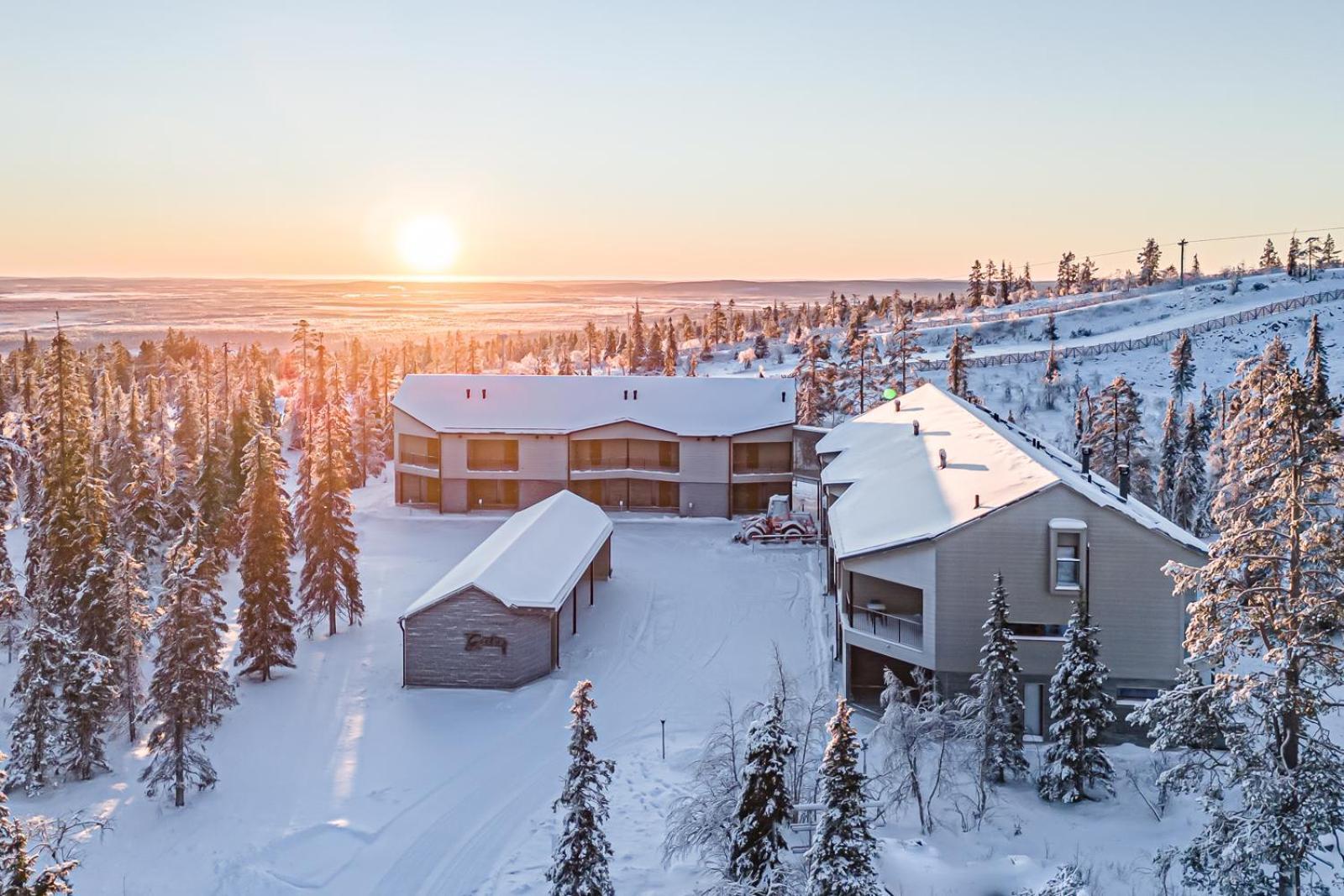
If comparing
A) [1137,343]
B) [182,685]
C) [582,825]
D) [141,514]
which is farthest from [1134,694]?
[1137,343]

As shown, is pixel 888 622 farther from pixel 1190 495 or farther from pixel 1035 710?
pixel 1190 495

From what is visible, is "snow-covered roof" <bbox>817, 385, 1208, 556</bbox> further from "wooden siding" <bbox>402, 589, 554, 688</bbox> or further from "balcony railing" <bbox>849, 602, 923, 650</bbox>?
"wooden siding" <bbox>402, 589, 554, 688</bbox>

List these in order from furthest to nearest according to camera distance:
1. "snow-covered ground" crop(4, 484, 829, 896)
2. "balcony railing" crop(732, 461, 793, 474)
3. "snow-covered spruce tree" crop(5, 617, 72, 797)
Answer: "balcony railing" crop(732, 461, 793, 474) → "snow-covered spruce tree" crop(5, 617, 72, 797) → "snow-covered ground" crop(4, 484, 829, 896)

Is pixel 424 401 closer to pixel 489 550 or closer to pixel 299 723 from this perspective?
pixel 489 550

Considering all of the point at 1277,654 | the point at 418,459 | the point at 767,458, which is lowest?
the point at 418,459

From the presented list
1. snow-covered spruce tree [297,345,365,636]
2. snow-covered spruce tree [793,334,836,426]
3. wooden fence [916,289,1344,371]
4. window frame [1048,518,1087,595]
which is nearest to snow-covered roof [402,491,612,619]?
snow-covered spruce tree [297,345,365,636]

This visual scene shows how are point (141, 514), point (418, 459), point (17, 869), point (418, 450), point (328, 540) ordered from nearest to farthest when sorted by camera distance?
point (17, 869), point (328, 540), point (141, 514), point (418, 459), point (418, 450)
